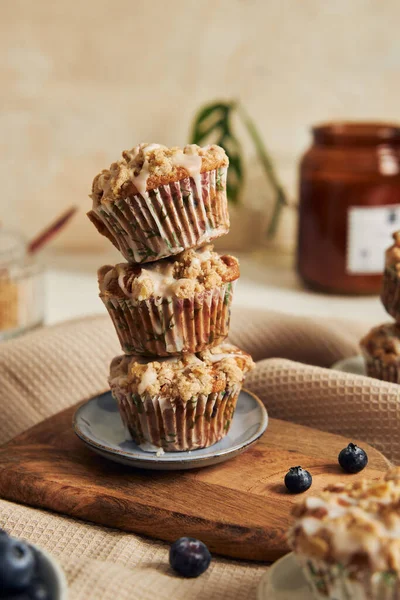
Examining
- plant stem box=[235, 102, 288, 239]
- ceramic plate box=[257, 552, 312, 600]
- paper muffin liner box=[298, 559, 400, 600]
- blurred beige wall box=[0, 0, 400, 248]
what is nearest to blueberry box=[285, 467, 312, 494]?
ceramic plate box=[257, 552, 312, 600]

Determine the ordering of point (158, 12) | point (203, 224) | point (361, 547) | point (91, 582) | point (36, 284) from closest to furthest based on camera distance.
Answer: point (361, 547) < point (91, 582) < point (203, 224) < point (36, 284) < point (158, 12)

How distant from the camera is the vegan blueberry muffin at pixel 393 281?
1.87 metres

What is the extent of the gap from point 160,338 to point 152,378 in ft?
0.25

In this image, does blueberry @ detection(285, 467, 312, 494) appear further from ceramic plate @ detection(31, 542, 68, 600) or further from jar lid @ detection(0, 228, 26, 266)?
jar lid @ detection(0, 228, 26, 266)

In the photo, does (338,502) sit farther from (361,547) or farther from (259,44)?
(259,44)

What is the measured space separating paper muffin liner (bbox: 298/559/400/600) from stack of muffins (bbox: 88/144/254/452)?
49 centimetres

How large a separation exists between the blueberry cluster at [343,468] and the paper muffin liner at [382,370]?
1.43ft

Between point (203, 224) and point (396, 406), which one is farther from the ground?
point (203, 224)

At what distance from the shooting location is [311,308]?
304 cm

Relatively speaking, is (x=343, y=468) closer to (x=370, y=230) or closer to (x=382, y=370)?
(x=382, y=370)

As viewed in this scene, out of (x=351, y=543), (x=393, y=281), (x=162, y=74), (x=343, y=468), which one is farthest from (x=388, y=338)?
(x=162, y=74)

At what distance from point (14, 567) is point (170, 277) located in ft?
2.04

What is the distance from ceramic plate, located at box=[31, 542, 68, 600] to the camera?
106 centimetres

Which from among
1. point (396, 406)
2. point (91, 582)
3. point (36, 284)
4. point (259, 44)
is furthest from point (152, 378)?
point (259, 44)
